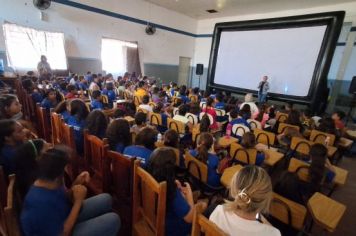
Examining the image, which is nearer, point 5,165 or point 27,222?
point 27,222

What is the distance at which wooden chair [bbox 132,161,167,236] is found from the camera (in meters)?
1.23

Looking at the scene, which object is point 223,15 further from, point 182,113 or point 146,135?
point 146,135

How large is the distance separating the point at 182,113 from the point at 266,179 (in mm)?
3137

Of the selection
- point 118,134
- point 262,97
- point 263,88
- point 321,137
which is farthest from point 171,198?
point 262,97

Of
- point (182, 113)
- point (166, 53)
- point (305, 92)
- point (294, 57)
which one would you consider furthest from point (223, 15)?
point (182, 113)

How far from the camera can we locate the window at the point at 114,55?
373 inches

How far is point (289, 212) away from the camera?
4.95 feet

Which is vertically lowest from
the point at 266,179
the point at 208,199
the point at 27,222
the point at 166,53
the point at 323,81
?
the point at 208,199

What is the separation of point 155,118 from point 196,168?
6.63ft

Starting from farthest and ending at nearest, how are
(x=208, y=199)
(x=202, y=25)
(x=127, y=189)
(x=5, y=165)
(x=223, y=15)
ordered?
(x=202, y=25), (x=223, y=15), (x=208, y=199), (x=127, y=189), (x=5, y=165)

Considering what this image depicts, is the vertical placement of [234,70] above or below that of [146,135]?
above

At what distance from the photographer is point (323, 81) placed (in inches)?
276

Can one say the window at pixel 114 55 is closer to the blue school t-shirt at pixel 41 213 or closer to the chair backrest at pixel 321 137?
the chair backrest at pixel 321 137

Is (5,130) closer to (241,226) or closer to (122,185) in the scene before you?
(122,185)
